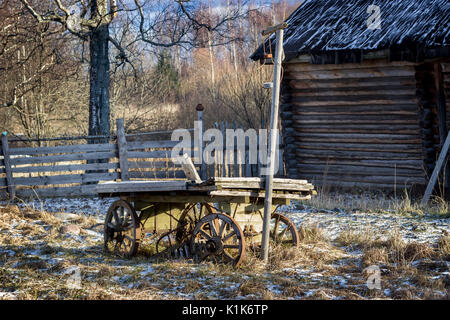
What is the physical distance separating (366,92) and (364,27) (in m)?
1.31

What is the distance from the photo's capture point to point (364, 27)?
1201 centimetres

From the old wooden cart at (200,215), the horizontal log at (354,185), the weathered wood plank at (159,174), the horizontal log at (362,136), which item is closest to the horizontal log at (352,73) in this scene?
the horizontal log at (362,136)

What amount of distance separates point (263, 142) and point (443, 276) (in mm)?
7735

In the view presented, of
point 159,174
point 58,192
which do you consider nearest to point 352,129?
point 159,174

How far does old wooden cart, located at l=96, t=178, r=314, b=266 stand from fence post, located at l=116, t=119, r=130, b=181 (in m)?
4.84

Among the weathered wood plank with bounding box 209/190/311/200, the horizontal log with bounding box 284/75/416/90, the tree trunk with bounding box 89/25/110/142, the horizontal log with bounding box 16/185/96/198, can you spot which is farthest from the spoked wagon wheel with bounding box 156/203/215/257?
the tree trunk with bounding box 89/25/110/142

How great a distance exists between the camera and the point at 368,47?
11.0 meters

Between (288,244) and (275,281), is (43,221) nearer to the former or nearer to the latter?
(288,244)

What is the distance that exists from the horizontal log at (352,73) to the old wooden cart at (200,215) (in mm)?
5701

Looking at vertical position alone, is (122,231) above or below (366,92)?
below

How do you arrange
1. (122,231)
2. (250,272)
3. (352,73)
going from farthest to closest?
(352,73) → (122,231) → (250,272)

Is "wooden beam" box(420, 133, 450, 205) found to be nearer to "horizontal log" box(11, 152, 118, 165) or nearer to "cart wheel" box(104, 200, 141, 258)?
"cart wheel" box(104, 200, 141, 258)

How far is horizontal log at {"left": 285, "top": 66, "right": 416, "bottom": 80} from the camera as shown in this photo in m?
11.6
